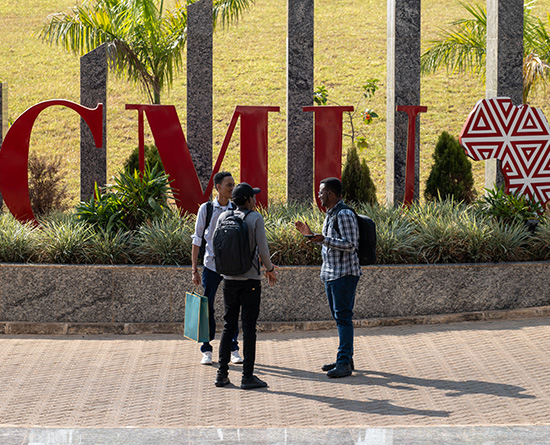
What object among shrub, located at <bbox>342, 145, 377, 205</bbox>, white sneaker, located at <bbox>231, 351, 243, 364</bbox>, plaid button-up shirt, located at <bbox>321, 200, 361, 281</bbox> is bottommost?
white sneaker, located at <bbox>231, 351, 243, 364</bbox>

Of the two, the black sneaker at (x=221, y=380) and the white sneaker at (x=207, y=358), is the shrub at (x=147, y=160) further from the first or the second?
the black sneaker at (x=221, y=380)

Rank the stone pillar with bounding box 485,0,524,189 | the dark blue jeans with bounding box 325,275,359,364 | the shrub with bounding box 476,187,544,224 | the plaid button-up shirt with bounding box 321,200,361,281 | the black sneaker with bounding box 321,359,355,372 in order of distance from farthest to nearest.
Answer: the stone pillar with bounding box 485,0,524,189 → the shrub with bounding box 476,187,544,224 → the black sneaker with bounding box 321,359,355,372 → the dark blue jeans with bounding box 325,275,359,364 → the plaid button-up shirt with bounding box 321,200,361,281

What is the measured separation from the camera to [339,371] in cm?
720

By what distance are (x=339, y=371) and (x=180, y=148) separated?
5349 mm

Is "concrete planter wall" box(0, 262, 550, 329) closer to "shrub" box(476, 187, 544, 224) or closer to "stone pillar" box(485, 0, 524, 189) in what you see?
"shrub" box(476, 187, 544, 224)

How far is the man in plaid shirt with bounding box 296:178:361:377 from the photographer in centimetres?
703

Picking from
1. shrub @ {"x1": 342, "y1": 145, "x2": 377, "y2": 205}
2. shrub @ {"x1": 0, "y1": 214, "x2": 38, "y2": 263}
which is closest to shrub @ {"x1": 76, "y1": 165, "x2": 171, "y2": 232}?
shrub @ {"x1": 0, "y1": 214, "x2": 38, "y2": 263}

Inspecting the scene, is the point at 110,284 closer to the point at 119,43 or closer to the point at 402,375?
the point at 402,375

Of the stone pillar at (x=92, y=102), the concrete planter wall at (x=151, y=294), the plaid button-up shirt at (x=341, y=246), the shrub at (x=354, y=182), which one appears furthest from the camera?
the shrub at (x=354, y=182)

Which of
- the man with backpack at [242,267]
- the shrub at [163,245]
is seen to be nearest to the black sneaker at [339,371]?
the man with backpack at [242,267]

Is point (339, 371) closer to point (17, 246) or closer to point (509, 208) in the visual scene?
point (17, 246)

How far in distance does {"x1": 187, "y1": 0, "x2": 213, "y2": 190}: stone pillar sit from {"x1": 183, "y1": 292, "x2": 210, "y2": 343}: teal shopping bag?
4.91 metres

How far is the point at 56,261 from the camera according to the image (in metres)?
9.80

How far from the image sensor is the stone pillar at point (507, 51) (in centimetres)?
1244
